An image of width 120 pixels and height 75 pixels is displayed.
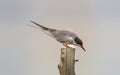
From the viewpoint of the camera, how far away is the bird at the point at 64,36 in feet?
6.35

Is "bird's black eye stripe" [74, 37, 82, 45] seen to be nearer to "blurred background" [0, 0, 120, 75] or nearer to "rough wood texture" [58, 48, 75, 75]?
"blurred background" [0, 0, 120, 75]

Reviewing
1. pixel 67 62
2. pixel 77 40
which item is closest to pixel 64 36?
pixel 77 40

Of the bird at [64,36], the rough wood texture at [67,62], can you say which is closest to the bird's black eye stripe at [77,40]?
the bird at [64,36]

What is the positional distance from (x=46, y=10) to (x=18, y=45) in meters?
0.38

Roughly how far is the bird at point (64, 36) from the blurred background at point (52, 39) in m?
0.04

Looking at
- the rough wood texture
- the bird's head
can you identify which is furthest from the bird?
the rough wood texture

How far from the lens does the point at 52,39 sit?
2.03m

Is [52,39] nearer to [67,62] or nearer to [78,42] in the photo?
[78,42]

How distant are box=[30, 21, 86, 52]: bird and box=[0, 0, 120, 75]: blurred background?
0.04 metres

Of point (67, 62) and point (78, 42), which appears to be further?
point (78, 42)

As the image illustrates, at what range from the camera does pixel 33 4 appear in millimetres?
2062

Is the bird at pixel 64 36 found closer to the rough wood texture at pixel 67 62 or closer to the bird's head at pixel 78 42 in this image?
the bird's head at pixel 78 42

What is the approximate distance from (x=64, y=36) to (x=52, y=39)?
123 millimetres

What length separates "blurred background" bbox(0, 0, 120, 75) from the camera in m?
2.02
